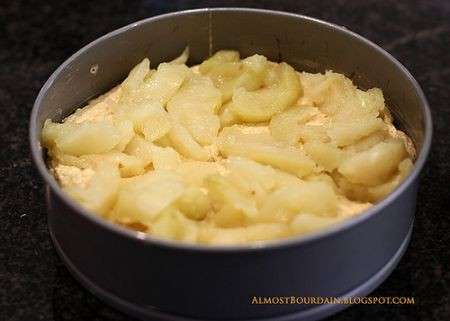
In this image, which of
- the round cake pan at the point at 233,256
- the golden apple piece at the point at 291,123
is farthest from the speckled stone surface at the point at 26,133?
the golden apple piece at the point at 291,123

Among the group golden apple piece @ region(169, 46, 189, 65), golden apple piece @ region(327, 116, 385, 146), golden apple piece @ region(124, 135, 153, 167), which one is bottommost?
golden apple piece @ region(124, 135, 153, 167)

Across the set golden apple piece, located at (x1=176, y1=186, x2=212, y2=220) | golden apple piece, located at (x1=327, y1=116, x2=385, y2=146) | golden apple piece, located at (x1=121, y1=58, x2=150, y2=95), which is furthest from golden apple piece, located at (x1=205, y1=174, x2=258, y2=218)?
golden apple piece, located at (x1=121, y1=58, x2=150, y2=95)

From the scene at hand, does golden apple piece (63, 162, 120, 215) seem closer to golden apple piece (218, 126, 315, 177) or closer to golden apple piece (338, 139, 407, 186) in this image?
golden apple piece (218, 126, 315, 177)

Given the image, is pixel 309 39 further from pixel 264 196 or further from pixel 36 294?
pixel 36 294

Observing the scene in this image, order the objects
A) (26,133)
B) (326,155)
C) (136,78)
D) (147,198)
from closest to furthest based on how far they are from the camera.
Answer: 1. (147,198)
2. (326,155)
3. (136,78)
4. (26,133)

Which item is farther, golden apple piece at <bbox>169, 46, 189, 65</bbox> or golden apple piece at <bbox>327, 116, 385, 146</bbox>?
golden apple piece at <bbox>169, 46, 189, 65</bbox>

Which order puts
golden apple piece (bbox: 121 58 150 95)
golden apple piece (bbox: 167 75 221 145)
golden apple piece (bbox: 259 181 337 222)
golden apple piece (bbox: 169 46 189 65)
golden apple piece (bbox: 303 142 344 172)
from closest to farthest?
golden apple piece (bbox: 259 181 337 222) → golden apple piece (bbox: 303 142 344 172) → golden apple piece (bbox: 167 75 221 145) → golden apple piece (bbox: 121 58 150 95) → golden apple piece (bbox: 169 46 189 65)

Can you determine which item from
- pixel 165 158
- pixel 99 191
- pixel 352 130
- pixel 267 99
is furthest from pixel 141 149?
pixel 352 130

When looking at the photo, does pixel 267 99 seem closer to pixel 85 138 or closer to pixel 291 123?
pixel 291 123

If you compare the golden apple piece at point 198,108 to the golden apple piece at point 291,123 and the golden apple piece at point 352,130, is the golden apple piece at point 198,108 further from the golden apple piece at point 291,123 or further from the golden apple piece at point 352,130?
the golden apple piece at point 352,130
